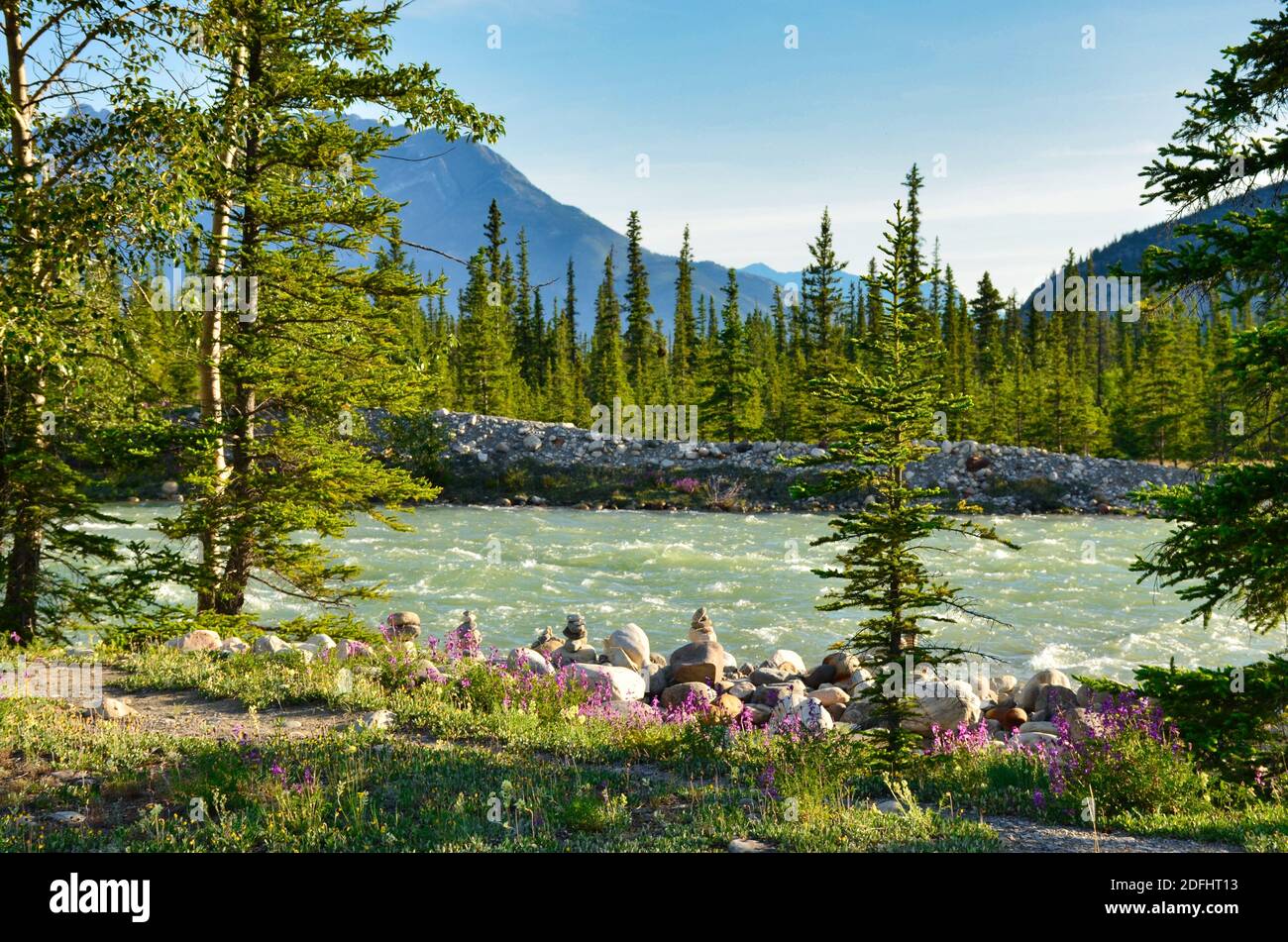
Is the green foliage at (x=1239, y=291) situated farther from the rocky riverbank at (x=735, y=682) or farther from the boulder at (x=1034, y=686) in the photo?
the boulder at (x=1034, y=686)

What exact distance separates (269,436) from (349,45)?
6182 mm

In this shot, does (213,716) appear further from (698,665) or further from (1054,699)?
(1054,699)

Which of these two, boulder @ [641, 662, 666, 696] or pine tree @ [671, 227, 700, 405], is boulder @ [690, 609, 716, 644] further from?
pine tree @ [671, 227, 700, 405]

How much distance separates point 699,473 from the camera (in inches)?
1694

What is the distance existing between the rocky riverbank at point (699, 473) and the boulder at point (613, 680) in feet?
91.2

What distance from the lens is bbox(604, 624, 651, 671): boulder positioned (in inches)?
581

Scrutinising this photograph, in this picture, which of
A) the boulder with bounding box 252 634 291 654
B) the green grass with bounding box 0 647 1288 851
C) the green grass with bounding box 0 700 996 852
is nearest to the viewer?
the green grass with bounding box 0 700 996 852

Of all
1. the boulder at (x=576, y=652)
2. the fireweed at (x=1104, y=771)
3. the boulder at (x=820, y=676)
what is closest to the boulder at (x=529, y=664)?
the boulder at (x=576, y=652)

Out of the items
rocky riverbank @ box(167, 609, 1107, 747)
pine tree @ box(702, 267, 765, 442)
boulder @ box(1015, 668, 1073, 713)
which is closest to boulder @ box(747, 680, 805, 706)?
rocky riverbank @ box(167, 609, 1107, 747)

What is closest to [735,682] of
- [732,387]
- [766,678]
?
[766,678]

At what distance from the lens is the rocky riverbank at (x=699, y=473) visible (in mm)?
41000

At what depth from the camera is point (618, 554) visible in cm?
2702

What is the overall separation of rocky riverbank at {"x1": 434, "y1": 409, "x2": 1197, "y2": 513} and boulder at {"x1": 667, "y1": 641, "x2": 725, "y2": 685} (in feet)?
85.5
